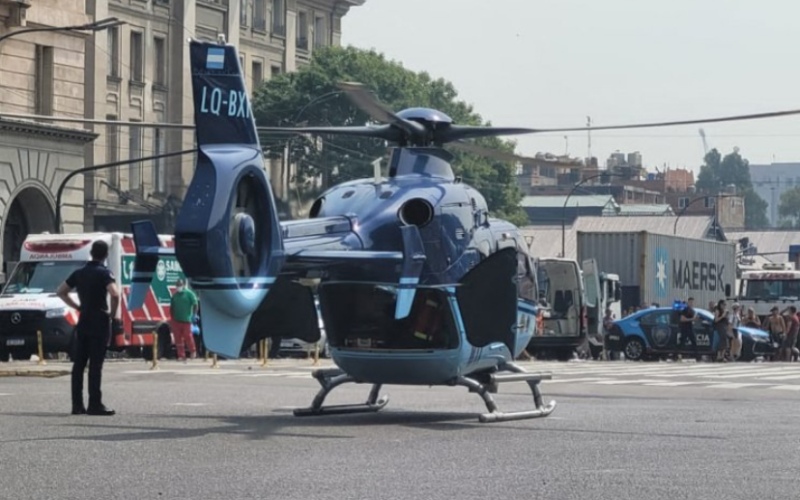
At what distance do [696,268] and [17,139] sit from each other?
24.4 meters

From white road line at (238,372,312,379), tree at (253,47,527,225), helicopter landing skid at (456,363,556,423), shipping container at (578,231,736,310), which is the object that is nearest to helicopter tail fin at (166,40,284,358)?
helicopter landing skid at (456,363,556,423)

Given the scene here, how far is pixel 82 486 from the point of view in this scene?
39.4ft

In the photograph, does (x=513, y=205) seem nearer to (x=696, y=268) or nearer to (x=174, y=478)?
(x=696, y=268)

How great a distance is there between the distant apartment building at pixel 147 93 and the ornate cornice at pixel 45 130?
10.5 metres

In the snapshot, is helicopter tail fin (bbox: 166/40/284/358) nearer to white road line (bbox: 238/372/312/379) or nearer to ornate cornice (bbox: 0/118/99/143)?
white road line (bbox: 238/372/312/379)

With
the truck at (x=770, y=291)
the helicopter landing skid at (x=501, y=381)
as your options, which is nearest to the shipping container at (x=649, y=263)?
the truck at (x=770, y=291)

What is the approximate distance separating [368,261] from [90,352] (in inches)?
139

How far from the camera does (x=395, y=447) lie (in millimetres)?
15344

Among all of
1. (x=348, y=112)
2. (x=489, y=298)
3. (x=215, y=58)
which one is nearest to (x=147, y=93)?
(x=348, y=112)

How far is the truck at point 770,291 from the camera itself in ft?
181

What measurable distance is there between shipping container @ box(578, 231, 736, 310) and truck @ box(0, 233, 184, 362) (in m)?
18.7

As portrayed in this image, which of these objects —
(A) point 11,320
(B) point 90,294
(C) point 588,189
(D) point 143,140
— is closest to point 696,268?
(D) point 143,140

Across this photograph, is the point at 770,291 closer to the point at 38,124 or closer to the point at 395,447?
the point at 38,124

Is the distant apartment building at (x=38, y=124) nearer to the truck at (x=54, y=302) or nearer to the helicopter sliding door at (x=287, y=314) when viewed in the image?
the truck at (x=54, y=302)
